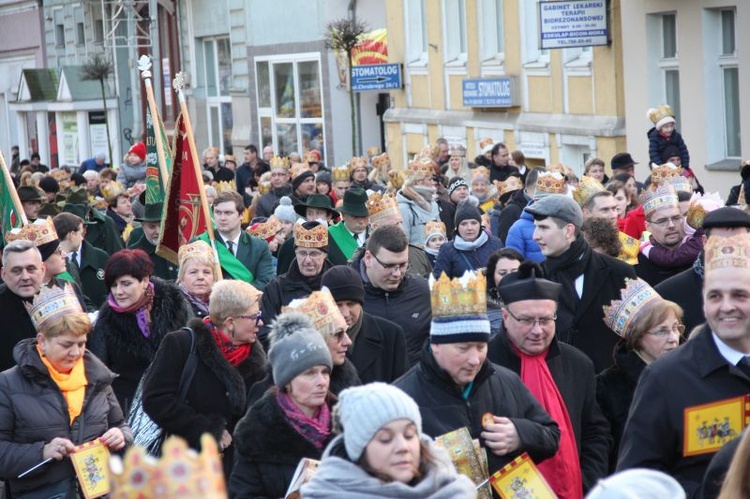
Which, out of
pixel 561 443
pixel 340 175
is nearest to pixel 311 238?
pixel 561 443

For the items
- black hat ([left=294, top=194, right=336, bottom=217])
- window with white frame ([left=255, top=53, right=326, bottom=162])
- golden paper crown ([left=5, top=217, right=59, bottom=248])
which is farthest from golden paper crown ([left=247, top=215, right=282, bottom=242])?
window with white frame ([left=255, top=53, right=326, bottom=162])

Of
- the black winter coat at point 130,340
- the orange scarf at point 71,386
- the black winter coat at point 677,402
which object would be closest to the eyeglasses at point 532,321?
the black winter coat at point 677,402

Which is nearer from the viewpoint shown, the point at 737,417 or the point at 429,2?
the point at 737,417

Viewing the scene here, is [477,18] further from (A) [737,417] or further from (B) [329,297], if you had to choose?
(A) [737,417]

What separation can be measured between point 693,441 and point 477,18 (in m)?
24.1

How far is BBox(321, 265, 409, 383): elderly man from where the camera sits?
25.5 feet

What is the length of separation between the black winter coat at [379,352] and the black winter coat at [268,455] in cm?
175

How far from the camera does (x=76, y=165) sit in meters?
50.8

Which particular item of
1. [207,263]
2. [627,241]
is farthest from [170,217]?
[627,241]

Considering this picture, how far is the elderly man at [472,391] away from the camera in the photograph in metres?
5.96

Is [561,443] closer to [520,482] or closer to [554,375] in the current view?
[554,375]

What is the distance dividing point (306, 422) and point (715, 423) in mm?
1640

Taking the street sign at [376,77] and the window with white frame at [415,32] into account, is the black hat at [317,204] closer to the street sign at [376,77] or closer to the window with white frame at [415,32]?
the street sign at [376,77]

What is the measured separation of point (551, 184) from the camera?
41.4 ft
